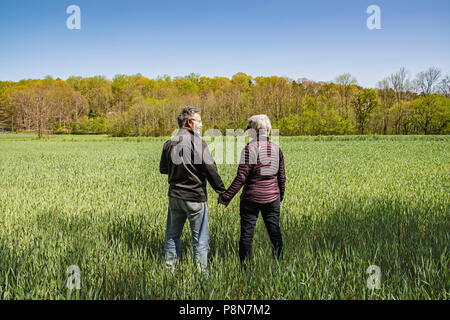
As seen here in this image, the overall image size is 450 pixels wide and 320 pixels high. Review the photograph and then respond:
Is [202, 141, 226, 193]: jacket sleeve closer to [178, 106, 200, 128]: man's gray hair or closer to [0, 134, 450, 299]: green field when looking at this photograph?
[178, 106, 200, 128]: man's gray hair

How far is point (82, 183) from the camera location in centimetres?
944

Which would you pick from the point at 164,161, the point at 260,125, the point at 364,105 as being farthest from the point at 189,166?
the point at 364,105

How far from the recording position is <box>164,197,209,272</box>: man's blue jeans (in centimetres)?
312

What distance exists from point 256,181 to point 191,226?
0.86 meters

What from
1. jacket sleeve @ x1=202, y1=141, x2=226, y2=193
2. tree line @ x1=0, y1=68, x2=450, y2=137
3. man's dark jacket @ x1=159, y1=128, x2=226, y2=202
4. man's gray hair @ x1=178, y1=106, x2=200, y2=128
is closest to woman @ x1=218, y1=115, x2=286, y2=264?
jacket sleeve @ x1=202, y1=141, x2=226, y2=193

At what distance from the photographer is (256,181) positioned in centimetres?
331

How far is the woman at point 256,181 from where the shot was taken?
3.27m

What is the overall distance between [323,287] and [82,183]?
858cm

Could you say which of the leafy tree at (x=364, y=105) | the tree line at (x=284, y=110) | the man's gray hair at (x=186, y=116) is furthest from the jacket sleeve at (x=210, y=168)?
the leafy tree at (x=364, y=105)

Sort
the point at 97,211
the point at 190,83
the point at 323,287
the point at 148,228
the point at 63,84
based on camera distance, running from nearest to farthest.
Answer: the point at 323,287, the point at 148,228, the point at 97,211, the point at 190,83, the point at 63,84

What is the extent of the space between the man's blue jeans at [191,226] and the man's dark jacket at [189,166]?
0.09 metres
